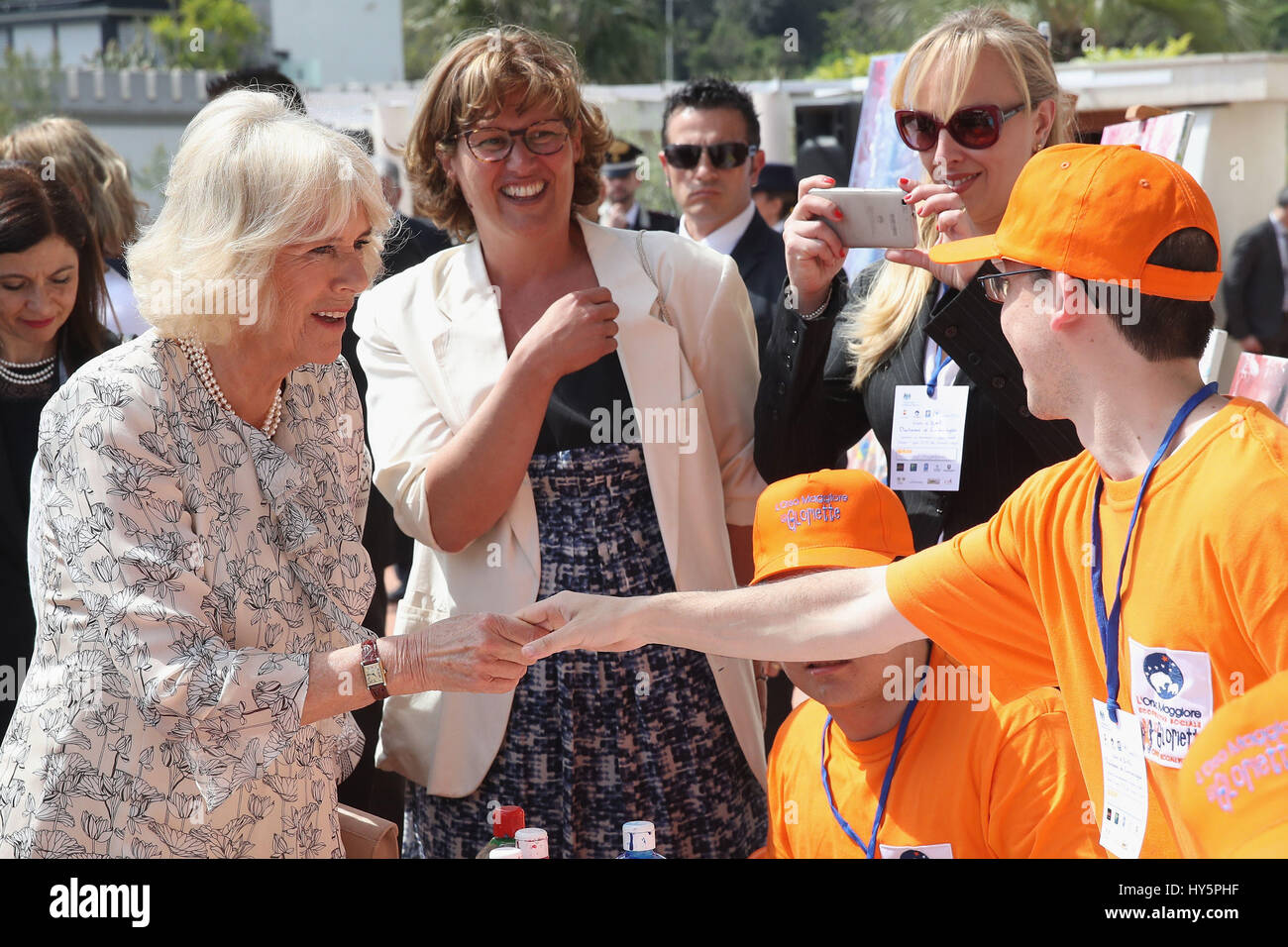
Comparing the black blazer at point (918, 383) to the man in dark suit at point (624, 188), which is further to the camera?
the man in dark suit at point (624, 188)

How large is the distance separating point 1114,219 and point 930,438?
1037 mm

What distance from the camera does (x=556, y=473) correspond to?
2955 mm

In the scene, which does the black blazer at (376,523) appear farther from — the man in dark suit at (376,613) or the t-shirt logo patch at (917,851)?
the t-shirt logo patch at (917,851)

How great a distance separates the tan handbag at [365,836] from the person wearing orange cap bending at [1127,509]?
1.22 meters

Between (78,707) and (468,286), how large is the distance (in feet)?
4.49

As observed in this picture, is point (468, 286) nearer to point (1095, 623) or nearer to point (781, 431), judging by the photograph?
point (781, 431)

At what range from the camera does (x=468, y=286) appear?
10.3 feet

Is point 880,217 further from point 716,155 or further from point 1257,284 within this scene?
point 1257,284

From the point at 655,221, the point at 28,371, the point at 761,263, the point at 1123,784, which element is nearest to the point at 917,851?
the point at 1123,784

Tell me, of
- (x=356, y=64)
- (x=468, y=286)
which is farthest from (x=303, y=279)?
(x=356, y=64)

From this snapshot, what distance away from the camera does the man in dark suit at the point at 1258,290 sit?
1101cm

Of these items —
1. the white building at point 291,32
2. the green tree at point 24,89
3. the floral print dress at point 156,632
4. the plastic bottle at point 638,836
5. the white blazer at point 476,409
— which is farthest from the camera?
the white building at point 291,32

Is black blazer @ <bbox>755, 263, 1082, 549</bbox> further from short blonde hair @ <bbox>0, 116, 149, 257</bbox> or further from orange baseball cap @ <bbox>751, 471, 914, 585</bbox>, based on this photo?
short blonde hair @ <bbox>0, 116, 149, 257</bbox>

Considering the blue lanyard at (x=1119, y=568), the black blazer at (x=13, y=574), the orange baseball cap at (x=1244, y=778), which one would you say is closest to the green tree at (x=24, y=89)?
the black blazer at (x=13, y=574)
